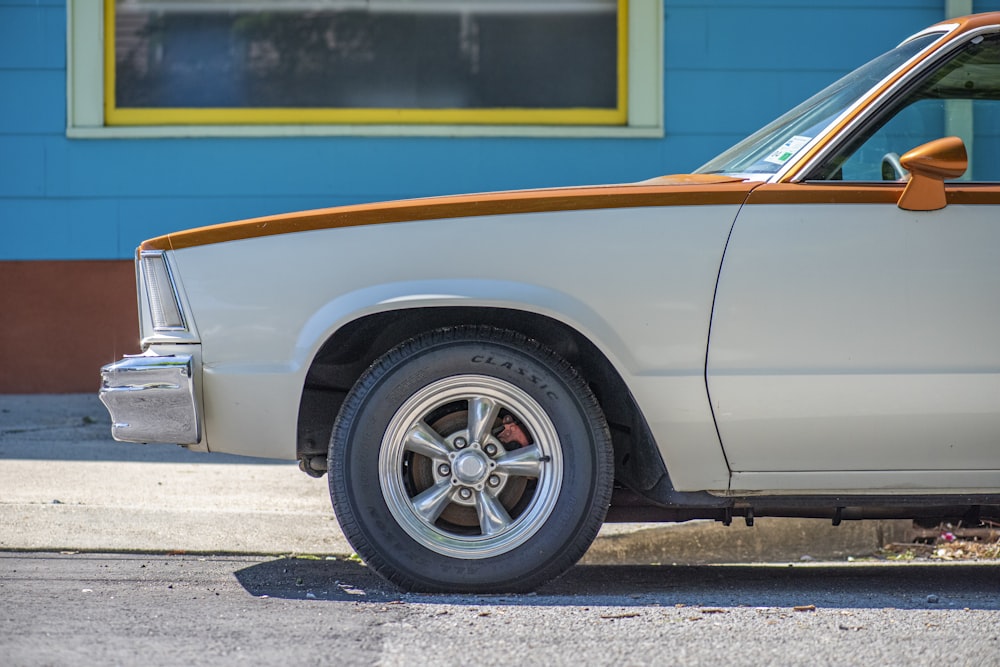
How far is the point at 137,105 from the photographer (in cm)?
762

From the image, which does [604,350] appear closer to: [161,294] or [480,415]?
[480,415]

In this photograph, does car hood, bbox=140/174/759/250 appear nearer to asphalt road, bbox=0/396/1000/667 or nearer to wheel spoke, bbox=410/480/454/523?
wheel spoke, bbox=410/480/454/523

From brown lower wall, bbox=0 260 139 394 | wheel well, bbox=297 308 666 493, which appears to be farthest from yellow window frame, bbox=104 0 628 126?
wheel well, bbox=297 308 666 493

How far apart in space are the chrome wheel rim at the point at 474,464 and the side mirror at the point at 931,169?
48.8 inches

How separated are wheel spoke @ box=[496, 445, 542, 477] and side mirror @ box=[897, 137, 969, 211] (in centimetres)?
128

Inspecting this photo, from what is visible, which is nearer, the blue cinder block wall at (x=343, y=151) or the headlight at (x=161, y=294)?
the headlight at (x=161, y=294)

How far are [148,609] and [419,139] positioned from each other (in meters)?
4.35

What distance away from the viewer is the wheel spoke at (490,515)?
12.4ft

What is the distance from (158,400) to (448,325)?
34.9 inches

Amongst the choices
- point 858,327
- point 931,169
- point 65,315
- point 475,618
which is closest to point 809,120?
point 931,169

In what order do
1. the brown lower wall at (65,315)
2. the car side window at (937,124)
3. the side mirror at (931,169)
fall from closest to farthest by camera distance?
the side mirror at (931,169)
the car side window at (937,124)
the brown lower wall at (65,315)

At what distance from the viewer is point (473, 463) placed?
3.79 meters

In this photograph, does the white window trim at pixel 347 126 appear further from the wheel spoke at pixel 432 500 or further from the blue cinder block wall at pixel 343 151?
the wheel spoke at pixel 432 500

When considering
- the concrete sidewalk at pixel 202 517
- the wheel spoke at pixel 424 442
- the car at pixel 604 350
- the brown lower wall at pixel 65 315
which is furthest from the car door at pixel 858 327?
the brown lower wall at pixel 65 315
